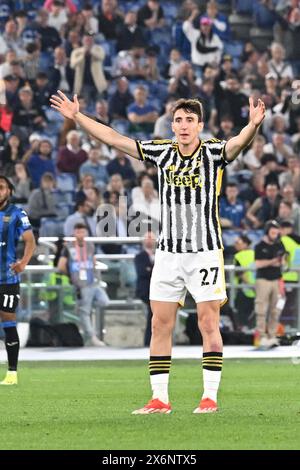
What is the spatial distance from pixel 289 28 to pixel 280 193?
630 centimetres

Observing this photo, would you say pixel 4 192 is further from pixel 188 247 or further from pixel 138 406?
pixel 188 247

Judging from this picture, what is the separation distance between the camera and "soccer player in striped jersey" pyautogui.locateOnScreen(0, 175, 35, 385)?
47.1 feet

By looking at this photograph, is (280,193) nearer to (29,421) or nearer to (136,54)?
(136,54)

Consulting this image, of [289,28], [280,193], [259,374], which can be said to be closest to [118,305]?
[280,193]

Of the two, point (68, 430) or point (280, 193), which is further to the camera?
point (280, 193)

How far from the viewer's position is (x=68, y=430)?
941cm

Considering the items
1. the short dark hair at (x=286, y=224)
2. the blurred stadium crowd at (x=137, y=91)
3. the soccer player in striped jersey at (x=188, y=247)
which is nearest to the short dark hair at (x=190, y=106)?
the soccer player in striped jersey at (x=188, y=247)

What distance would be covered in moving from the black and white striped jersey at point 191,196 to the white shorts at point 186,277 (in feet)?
0.20

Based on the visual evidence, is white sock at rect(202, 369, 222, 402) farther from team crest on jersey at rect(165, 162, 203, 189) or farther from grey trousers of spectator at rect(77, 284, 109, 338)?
grey trousers of spectator at rect(77, 284, 109, 338)

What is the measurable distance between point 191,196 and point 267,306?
465 inches

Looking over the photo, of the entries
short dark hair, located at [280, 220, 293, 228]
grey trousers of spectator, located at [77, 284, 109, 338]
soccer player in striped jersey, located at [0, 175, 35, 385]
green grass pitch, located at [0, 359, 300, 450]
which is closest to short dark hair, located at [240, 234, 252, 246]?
short dark hair, located at [280, 220, 293, 228]

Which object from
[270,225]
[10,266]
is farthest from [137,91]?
[10,266]

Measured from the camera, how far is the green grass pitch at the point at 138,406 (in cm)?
873

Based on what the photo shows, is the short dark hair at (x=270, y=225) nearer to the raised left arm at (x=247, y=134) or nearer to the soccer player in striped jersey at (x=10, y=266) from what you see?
the soccer player in striped jersey at (x=10, y=266)
